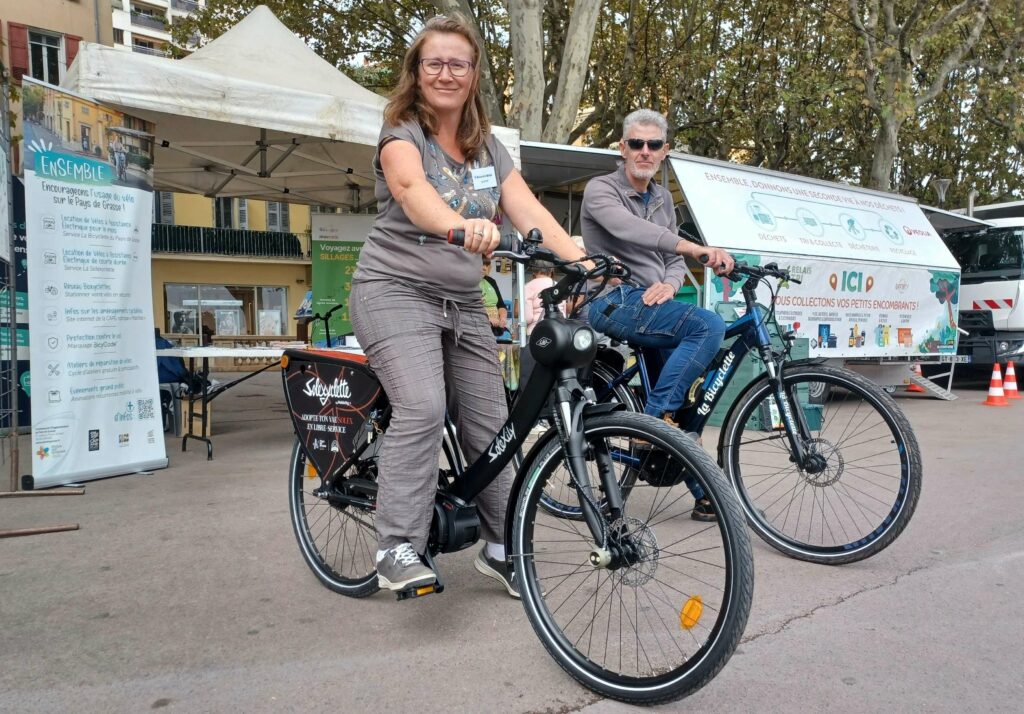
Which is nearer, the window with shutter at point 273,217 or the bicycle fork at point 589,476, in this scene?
the bicycle fork at point 589,476

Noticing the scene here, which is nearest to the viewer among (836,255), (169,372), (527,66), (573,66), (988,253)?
(169,372)

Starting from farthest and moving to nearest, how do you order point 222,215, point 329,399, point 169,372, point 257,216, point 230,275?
point 257,216
point 222,215
point 230,275
point 169,372
point 329,399

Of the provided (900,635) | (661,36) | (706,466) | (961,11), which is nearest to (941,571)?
(900,635)

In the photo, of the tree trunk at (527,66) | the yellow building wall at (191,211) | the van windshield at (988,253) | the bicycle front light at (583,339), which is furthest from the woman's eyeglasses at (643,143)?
the yellow building wall at (191,211)

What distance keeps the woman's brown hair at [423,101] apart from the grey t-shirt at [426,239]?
0.13 ft

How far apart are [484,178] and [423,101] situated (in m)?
0.32

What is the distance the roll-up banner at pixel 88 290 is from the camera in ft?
15.9

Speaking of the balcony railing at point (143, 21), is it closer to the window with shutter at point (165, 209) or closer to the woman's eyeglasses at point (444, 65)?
the window with shutter at point (165, 209)

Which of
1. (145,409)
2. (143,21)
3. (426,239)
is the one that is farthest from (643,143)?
(143,21)

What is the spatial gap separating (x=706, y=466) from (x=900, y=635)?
46.4 inches

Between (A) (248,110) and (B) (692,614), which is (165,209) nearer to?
(A) (248,110)

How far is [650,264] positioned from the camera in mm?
3885

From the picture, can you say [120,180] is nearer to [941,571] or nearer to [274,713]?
[274,713]

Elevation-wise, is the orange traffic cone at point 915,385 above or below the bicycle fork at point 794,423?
below
